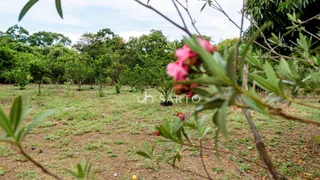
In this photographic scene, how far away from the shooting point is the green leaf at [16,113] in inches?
16.4

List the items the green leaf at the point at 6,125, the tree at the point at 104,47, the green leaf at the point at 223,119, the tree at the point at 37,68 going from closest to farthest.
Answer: the green leaf at the point at 223,119
the green leaf at the point at 6,125
the tree at the point at 37,68
the tree at the point at 104,47

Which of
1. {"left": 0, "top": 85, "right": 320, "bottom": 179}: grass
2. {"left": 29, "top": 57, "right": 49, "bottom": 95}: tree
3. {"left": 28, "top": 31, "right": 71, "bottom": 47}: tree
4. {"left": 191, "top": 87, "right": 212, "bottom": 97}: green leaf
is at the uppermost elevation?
{"left": 28, "top": 31, "right": 71, "bottom": 47}: tree

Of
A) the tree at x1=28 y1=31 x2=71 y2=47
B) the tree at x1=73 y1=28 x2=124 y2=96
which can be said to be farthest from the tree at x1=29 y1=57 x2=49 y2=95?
the tree at x1=28 y1=31 x2=71 y2=47

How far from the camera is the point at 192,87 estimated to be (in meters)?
0.35

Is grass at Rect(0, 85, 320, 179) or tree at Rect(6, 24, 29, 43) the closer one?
grass at Rect(0, 85, 320, 179)

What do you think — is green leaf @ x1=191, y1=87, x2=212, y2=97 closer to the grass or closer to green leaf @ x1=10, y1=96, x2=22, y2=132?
green leaf @ x1=10, y1=96, x2=22, y2=132

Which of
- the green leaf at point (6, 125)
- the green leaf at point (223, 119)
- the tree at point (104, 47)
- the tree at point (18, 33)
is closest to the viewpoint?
the green leaf at point (223, 119)

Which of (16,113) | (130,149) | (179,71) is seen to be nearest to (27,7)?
(16,113)

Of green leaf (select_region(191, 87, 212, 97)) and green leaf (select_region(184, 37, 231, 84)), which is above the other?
green leaf (select_region(184, 37, 231, 84))

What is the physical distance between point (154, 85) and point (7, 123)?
7.17 m

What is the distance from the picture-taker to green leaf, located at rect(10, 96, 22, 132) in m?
0.42

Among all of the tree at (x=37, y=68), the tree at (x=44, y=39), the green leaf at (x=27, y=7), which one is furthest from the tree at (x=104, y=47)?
the green leaf at (x=27, y=7)

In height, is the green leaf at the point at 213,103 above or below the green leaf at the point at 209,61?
below

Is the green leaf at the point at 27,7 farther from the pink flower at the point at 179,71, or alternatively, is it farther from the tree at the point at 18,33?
the tree at the point at 18,33
